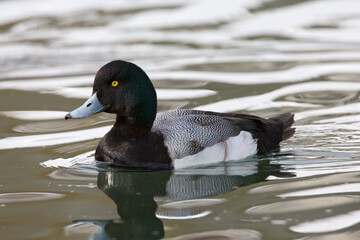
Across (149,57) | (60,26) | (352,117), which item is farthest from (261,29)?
(352,117)

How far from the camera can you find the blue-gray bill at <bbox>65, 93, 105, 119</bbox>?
305 inches

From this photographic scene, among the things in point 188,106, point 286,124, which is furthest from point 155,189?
point 188,106

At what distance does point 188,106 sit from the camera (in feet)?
34.6

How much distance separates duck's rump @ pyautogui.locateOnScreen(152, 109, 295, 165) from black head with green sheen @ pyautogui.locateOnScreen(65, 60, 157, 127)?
0.82 ft

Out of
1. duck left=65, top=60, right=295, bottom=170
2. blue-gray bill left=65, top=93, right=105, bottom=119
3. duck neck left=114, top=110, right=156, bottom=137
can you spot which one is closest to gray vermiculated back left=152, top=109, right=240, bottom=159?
duck left=65, top=60, right=295, bottom=170

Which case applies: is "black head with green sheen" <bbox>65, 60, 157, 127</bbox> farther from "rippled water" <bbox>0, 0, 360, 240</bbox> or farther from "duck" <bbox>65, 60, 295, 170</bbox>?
"rippled water" <bbox>0, 0, 360, 240</bbox>

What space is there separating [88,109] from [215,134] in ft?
4.36

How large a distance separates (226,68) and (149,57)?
6.05 feet

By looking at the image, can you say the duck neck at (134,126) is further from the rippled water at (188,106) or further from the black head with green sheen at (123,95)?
the rippled water at (188,106)

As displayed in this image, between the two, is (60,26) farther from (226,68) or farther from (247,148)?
(247,148)

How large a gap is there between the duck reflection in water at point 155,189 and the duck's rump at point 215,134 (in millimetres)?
183

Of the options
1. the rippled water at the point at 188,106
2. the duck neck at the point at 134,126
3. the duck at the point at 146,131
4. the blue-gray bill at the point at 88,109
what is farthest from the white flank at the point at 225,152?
the blue-gray bill at the point at 88,109

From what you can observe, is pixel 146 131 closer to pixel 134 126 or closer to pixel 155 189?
pixel 134 126

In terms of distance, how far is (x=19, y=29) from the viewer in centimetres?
1599
